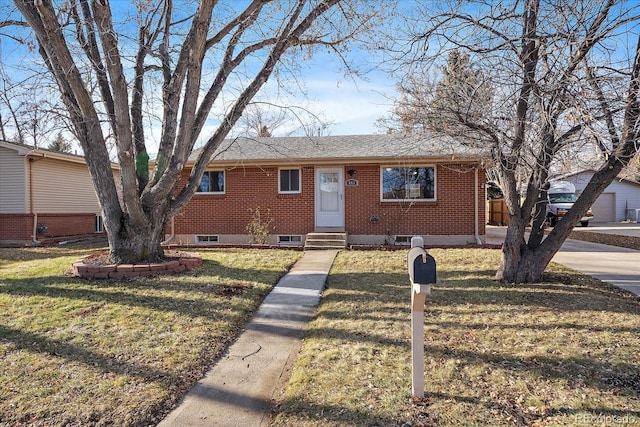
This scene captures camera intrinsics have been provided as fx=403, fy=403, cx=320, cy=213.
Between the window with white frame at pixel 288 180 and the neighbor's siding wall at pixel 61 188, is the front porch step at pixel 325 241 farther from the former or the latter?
the neighbor's siding wall at pixel 61 188

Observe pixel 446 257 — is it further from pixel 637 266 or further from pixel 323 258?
pixel 637 266

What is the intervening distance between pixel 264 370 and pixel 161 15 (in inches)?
301

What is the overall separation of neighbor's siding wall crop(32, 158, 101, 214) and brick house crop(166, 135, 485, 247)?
18.5 feet

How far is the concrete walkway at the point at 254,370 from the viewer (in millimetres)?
3049

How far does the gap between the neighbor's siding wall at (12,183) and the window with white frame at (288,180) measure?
364 inches

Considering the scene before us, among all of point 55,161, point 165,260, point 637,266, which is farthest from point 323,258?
point 55,161

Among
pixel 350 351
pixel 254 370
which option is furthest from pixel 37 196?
pixel 350 351

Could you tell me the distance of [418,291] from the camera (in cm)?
289

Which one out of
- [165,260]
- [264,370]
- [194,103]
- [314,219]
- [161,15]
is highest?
[161,15]

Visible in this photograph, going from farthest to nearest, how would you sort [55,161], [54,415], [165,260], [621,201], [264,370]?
[621,201], [55,161], [165,260], [264,370], [54,415]

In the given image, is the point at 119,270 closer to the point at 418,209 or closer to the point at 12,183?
the point at 418,209

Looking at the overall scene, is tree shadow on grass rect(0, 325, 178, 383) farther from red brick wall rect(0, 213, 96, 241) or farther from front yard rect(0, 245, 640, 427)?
red brick wall rect(0, 213, 96, 241)

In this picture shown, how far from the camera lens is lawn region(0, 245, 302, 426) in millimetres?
3131

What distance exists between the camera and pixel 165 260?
7.95 m
